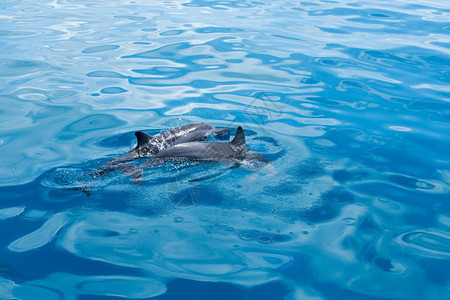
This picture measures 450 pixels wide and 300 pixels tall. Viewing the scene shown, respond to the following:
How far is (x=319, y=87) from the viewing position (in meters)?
10.5

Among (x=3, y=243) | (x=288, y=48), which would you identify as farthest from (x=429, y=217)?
(x=288, y=48)

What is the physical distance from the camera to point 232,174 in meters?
6.38

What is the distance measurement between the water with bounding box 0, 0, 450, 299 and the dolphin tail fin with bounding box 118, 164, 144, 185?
12 cm

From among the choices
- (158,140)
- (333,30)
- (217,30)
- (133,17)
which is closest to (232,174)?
(158,140)

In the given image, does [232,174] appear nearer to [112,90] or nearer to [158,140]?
[158,140]

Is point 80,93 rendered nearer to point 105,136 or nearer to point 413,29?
point 105,136

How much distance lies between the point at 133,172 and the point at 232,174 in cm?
130

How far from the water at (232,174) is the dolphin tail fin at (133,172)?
0.12m

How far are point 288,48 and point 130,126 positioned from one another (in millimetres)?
6743

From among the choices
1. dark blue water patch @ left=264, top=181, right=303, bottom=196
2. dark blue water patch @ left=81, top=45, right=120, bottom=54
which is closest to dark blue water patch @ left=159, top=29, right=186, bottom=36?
dark blue water patch @ left=81, top=45, right=120, bottom=54

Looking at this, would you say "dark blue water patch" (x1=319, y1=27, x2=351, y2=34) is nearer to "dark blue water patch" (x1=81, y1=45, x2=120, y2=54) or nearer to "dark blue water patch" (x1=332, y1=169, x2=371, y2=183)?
"dark blue water patch" (x1=81, y1=45, x2=120, y2=54)

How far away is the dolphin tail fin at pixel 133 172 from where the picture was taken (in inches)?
242

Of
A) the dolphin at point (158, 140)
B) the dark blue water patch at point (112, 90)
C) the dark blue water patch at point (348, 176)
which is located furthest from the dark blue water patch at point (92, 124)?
the dark blue water patch at point (348, 176)

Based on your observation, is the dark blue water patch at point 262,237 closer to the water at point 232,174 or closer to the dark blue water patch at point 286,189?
the water at point 232,174
